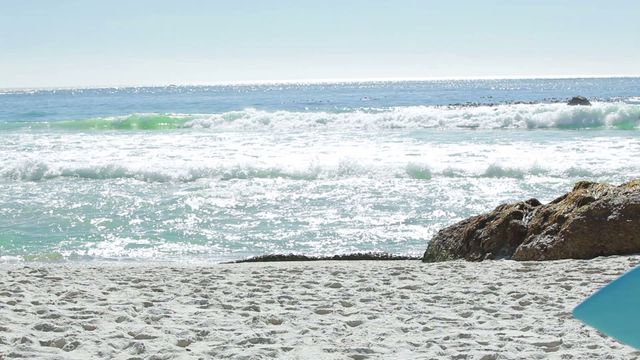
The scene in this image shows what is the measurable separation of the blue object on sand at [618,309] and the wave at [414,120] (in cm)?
2709

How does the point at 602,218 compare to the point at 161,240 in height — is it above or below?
above

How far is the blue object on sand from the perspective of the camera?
231cm

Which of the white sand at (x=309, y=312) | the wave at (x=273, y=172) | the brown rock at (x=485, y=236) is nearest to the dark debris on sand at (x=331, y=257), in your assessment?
the brown rock at (x=485, y=236)

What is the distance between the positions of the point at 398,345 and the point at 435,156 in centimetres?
1379

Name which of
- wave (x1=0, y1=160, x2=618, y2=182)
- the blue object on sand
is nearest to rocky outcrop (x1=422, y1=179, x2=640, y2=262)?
the blue object on sand

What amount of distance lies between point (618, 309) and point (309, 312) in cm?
309

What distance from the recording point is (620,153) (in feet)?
59.4

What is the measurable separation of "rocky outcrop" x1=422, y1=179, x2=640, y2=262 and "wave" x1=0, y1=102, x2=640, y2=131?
21453 mm

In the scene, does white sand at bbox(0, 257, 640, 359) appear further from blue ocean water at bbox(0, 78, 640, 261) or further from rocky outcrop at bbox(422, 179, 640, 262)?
blue ocean water at bbox(0, 78, 640, 261)

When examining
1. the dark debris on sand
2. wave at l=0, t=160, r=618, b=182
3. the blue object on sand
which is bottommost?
the dark debris on sand

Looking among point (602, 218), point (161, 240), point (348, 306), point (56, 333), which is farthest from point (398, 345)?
point (161, 240)

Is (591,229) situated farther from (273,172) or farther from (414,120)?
(414,120)

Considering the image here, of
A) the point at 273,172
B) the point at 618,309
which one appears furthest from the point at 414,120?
the point at 618,309

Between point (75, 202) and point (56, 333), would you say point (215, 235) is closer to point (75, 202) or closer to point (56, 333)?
point (75, 202)
